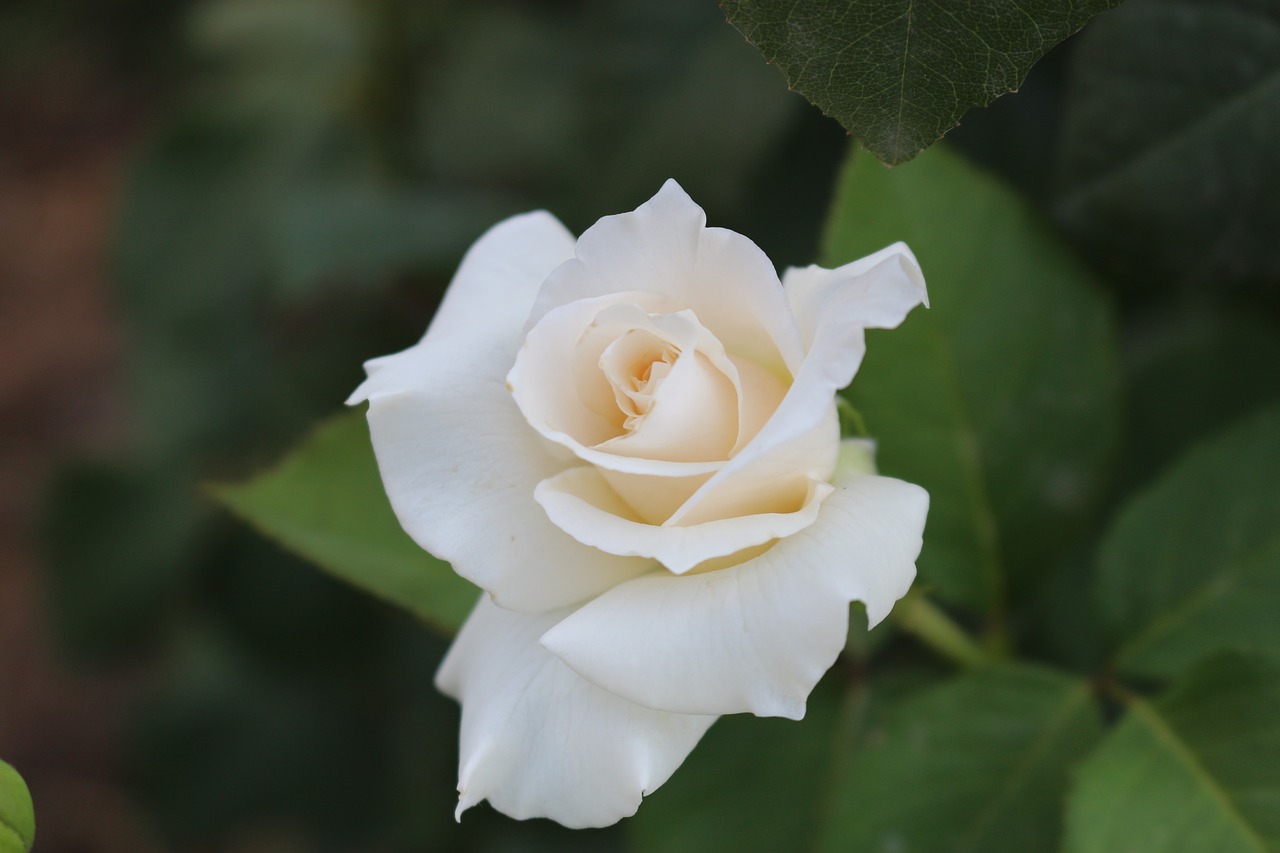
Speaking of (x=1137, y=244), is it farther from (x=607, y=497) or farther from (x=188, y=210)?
(x=188, y=210)

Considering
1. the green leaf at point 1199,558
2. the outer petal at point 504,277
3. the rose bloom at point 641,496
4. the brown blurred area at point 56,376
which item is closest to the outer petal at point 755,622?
the rose bloom at point 641,496

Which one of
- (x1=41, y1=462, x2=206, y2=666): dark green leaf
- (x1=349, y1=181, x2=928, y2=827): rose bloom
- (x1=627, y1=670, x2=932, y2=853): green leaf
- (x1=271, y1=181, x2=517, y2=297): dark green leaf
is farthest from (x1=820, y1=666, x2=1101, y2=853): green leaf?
(x1=41, y1=462, x2=206, y2=666): dark green leaf

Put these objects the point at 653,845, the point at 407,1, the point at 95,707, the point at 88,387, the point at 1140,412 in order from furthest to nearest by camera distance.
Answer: the point at 88,387 < the point at 95,707 < the point at 407,1 < the point at 1140,412 < the point at 653,845

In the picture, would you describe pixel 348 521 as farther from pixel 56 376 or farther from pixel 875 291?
pixel 56 376

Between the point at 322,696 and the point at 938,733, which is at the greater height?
the point at 938,733

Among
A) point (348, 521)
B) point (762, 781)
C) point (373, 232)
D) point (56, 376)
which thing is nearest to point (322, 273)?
point (373, 232)

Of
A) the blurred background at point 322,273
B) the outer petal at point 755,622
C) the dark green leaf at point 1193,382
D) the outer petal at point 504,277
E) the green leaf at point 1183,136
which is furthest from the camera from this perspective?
the blurred background at point 322,273

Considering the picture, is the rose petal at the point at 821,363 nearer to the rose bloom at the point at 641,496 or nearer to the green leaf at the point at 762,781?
the rose bloom at the point at 641,496

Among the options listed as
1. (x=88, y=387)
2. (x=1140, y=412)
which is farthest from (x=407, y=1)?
(x=88, y=387)
